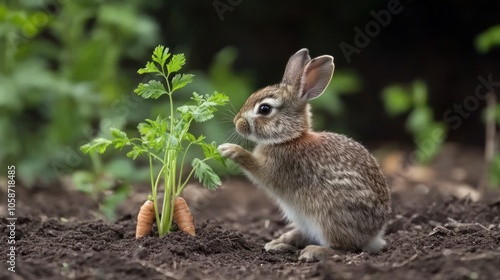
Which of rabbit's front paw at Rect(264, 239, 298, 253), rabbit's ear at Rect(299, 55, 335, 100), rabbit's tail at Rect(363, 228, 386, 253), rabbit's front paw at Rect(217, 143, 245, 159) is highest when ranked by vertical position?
rabbit's ear at Rect(299, 55, 335, 100)

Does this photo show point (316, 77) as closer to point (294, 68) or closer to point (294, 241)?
point (294, 68)

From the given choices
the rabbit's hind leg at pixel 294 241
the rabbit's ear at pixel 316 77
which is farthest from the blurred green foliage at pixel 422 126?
the rabbit's hind leg at pixel 294 241

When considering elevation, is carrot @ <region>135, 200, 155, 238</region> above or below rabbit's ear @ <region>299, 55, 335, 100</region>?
below

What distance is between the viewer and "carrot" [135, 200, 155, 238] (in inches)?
207

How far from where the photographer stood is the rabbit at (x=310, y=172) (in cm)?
532

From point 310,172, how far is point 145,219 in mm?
1147

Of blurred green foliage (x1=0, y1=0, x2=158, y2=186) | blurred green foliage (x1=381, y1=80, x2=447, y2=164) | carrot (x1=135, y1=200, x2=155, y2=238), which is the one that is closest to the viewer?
carrot (x1=135, y1=200, x2=155, y2=238)

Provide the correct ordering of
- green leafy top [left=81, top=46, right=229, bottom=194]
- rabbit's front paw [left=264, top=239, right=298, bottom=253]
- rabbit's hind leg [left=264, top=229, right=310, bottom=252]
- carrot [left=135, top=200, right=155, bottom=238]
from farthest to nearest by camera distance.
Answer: rabbit's hind leg [left=264, top=229, right=310, bottom=252]
rabbit's front paw [left=264, top=239, right=298, bottom=253]
carrot [left=135, top=200, right=155, bottom=238]
green leafy top [left=81, top=46, right=229, bottom=194]

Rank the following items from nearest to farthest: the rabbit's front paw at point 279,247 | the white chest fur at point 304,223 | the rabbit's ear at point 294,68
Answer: the white chest fur at point 304,223, the rabbit's front paw at point 279,247, the rabbit's ear at point 294,68

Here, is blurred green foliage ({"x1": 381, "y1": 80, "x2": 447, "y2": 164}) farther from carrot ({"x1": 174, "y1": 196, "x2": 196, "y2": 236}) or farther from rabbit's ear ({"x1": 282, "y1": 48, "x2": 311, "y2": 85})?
carrot ({"x1": 174, "y1": 196, "x2": 196, "y2": 236})

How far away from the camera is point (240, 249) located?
5.38m

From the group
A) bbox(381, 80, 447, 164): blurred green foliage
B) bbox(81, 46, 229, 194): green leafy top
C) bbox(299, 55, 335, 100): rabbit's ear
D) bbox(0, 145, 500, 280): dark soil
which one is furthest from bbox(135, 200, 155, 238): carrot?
bbox(381, 80, 447, 164): blurred green foliage

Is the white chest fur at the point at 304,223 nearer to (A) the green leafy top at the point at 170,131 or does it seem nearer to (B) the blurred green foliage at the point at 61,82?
(A) the green leafy top at the point at 170,131

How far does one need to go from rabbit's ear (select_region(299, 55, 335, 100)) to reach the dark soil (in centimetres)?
114
